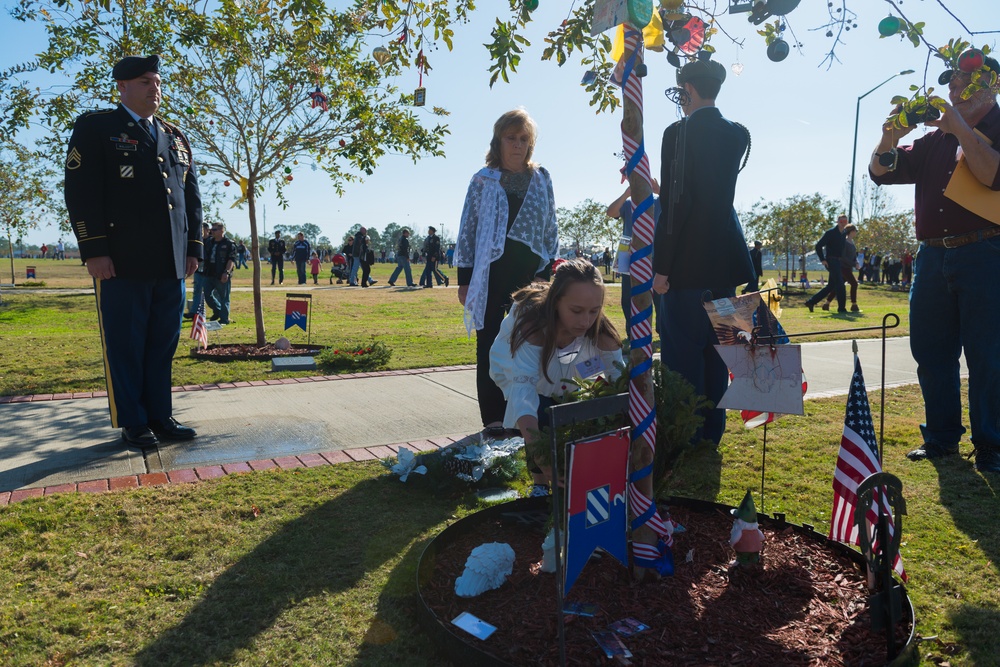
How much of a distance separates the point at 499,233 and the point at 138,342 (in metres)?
2.34

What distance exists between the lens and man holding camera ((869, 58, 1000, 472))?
12.2ft

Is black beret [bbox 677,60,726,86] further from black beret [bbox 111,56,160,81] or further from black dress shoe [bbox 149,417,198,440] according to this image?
black dress shoe [bbox 149,417,198,440]

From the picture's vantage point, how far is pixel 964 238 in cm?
393

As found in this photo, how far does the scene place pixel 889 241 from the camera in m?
46.9

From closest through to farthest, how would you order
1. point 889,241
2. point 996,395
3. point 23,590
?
1. point 23,590
2. point 996,395
3. point 889,241

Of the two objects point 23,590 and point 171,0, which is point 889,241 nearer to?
point 171,0

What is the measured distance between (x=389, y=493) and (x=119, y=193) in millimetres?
2440

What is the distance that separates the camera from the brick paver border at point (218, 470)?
351 cm

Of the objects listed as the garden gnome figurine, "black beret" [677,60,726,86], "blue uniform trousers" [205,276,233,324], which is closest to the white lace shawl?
"black beret" [677,60,726,86]

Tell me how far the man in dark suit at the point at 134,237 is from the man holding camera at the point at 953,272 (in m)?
4.25

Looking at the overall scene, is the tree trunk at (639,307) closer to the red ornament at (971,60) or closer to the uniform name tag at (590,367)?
the uniform name tag at (590,367)

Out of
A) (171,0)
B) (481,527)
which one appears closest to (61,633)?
(481,527)

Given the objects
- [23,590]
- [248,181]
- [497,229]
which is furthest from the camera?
[248,181]

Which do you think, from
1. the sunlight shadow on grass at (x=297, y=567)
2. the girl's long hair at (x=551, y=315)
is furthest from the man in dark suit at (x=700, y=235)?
the sunlight shadow on grass at (x=297, y=567)
